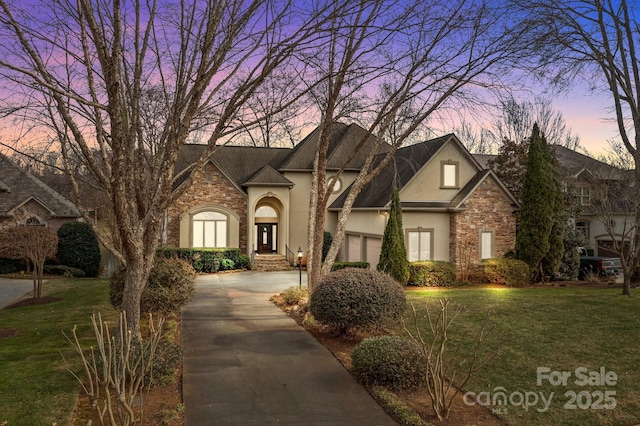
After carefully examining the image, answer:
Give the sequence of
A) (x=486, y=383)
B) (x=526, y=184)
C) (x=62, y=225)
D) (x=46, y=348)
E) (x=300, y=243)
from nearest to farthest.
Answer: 1. (x=486, y=383)
2. (x=46, y=348)
3. (x=526, y=184)
4. (x=62, y=225)
5. (x=300, y=243)

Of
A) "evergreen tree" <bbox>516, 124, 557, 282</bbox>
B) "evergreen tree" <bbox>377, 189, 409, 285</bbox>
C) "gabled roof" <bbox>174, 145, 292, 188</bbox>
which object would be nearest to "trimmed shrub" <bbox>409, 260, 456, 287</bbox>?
"evergreen tree" <bbox>377, 189, 409, 285</bbox>

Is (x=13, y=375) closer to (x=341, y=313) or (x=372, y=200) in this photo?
(x=341, y=313)

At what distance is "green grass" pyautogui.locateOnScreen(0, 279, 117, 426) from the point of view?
19.9 feet

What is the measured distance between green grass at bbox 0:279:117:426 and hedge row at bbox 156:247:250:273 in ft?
19.3

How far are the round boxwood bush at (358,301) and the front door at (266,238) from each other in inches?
663

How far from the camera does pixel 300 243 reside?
25531 millimetres

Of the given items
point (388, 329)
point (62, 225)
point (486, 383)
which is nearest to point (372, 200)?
point (388, 329)

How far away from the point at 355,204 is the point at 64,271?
13931mm

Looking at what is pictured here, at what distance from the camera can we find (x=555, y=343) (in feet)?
30.8

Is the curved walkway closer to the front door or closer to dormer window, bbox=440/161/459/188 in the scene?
dormer window, bbox=440/161/459/188

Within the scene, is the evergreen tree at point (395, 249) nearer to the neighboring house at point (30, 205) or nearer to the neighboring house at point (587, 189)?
the neighboring house at point (587, 189)

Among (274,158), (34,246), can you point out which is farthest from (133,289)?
(274,158)

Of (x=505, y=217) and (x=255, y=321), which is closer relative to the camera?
(x=255, y=321)

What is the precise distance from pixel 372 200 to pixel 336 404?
14.8m
